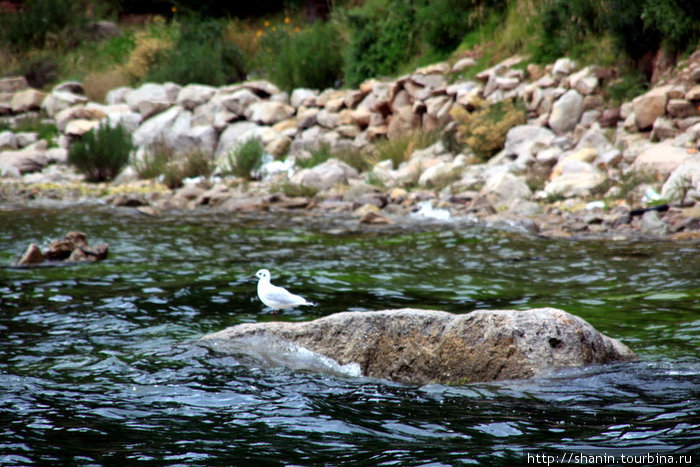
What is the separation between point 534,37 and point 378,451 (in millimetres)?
15320

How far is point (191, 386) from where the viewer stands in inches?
166

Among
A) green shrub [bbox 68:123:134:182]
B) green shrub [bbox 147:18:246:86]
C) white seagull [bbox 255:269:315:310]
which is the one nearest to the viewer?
white seagull [bbox 255:269:315:310]

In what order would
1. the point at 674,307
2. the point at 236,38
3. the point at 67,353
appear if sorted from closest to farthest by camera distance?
the point at 67,353 < the point at 674,307 < the point at 236,38

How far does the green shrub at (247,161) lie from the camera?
1691cm

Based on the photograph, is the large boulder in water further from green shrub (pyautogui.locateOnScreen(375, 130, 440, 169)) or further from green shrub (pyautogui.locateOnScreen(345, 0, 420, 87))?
green shrub (pyautogui.locateOnScreen(345, 0, 420, 87))

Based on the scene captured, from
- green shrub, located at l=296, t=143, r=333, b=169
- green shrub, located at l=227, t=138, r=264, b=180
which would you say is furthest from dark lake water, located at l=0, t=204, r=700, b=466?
green shrub, located at l=227, t=138, r=264, b=180

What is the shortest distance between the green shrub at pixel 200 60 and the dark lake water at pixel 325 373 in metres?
15.4

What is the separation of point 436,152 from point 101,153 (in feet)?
27.6

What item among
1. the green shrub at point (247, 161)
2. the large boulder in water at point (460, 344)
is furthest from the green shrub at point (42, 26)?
the large boulder in water at point (460, 344)

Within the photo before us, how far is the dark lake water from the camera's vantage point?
10.6ft

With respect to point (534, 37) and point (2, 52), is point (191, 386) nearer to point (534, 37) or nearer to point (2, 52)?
point (534, 37)

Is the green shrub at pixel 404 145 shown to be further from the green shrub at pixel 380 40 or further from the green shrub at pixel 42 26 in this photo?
the green shrub at pixel 42 26

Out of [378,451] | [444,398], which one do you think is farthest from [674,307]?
[378,451]

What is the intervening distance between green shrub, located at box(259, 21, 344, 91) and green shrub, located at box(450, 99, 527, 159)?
23.7 feet
